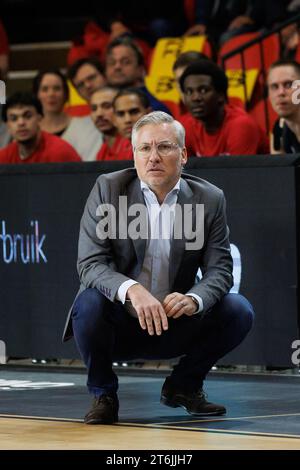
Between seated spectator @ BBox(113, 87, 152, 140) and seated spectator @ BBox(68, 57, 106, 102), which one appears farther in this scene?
seated spectator @ BBox(68, 57, 106, 102)

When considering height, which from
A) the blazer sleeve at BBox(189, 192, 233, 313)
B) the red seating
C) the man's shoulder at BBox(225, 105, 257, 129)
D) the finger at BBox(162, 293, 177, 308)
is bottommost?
the finger at BBox(162, 293, 177, 308)

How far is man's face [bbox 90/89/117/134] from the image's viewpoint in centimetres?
1016

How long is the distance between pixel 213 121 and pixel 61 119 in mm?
2832

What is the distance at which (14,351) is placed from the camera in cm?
837

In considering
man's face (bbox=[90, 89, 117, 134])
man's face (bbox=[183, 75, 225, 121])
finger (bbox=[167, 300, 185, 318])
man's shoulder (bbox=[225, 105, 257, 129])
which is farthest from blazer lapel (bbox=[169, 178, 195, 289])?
man's face (bbox=[90, 89, 117, 134])

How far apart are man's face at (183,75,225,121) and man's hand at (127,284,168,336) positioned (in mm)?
3584

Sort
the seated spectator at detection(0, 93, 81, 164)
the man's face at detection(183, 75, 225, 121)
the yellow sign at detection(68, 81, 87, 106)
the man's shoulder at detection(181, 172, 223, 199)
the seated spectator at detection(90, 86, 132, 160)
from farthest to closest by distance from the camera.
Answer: the yellow sign at detection(68, 81, 87, 106) < the seated spectator at detection(90, 86, 132, 160) < the seated spectator at detection(0, 93, 81, 164) < the man's face at detection(183, 75, 225, 121) < the man's shoulder at detection(181, 172, 223, 199)

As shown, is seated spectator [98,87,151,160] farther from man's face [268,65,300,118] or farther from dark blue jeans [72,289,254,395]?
dark blue jeans [72,289,254,395]

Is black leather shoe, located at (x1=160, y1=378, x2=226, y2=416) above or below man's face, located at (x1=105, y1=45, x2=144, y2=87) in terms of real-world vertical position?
below

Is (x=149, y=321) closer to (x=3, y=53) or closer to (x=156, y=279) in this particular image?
(x=156, y=279)

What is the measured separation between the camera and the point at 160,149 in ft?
19.4

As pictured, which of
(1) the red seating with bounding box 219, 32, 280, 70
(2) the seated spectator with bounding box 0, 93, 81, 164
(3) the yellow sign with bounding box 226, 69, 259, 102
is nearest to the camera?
(2) the seated spectator with bounding box 0, 93, 81, 164
